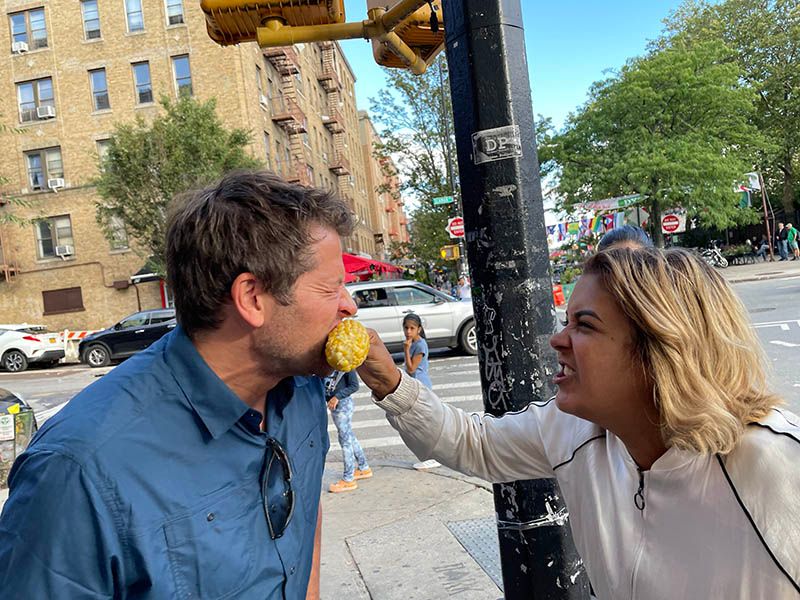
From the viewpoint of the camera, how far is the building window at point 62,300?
28.4 meters

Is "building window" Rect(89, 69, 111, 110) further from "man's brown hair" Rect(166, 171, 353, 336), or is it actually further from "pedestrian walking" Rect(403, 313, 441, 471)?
"man's brown hair" Rect(166, 171, 353, 336)

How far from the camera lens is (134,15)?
28.6 meters

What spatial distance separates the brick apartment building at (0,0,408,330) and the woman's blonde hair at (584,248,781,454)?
93.6ft

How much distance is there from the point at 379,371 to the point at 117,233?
2755 cm

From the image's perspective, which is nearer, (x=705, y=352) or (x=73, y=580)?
(x=73, y=580)

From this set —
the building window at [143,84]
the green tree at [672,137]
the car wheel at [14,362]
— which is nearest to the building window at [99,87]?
the building window at [143,84]

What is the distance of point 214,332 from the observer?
1737 millimetres

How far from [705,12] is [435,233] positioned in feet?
86.6

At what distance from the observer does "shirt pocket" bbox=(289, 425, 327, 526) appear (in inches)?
71.7

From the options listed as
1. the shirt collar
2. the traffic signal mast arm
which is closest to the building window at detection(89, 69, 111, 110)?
the traffic signal mast arm

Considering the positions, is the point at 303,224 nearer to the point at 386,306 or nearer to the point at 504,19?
the point at 504,19

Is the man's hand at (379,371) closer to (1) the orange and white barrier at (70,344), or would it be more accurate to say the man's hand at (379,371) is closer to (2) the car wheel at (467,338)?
(2) the car wheel at (467,338)

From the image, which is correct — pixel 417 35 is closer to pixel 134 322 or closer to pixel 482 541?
pixel 482 541

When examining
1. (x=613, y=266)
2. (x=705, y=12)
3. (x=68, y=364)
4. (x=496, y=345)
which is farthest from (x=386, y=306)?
(x=705, y=12)
